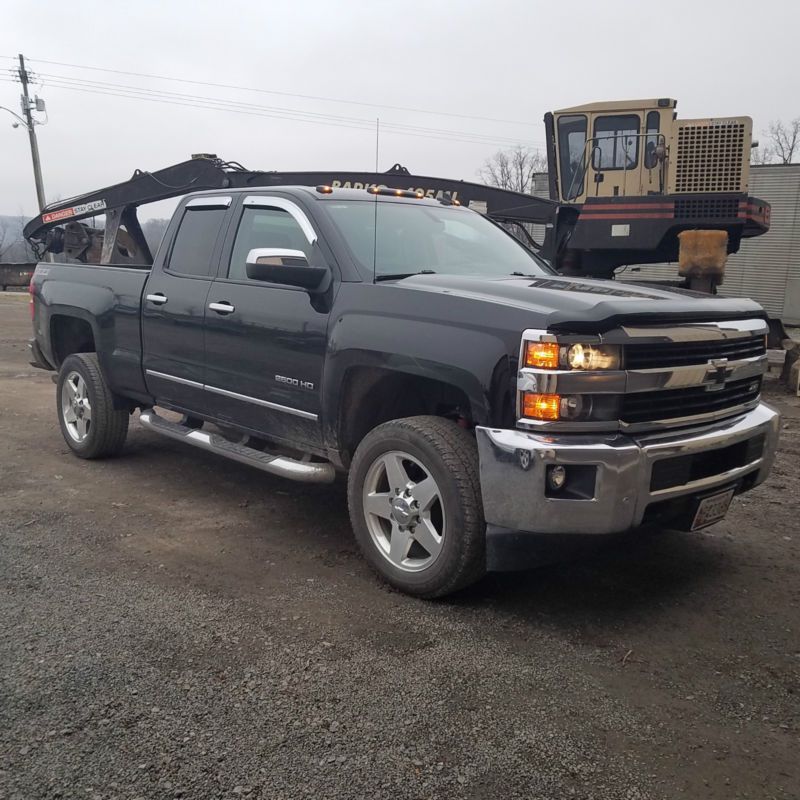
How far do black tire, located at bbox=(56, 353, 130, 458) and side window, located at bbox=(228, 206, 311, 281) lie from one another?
1.81m

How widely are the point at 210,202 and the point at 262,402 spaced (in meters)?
1.61

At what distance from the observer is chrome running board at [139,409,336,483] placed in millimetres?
4297

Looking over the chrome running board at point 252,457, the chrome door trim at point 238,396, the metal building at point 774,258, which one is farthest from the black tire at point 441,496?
the metal building at point 774,258

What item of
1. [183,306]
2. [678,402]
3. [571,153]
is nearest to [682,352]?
[678,402]

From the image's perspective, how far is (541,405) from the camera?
125 inches

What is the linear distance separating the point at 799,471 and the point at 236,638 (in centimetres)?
473

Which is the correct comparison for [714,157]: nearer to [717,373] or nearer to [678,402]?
[717,373]

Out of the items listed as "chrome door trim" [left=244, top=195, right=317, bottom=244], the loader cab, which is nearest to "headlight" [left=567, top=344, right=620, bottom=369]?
"chrome door trim" [left=244, top=195, right=317, bottom=244]

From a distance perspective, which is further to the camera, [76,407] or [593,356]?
[76,407]

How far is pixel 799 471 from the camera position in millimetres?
6098

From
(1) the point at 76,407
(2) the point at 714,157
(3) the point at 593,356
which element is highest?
(2) the point at 714,157

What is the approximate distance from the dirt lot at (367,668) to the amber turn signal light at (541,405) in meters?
0.96

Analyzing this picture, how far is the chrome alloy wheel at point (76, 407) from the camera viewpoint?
6.21m

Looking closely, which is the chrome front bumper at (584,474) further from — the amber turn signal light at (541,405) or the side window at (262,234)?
the side window at (262,234)
